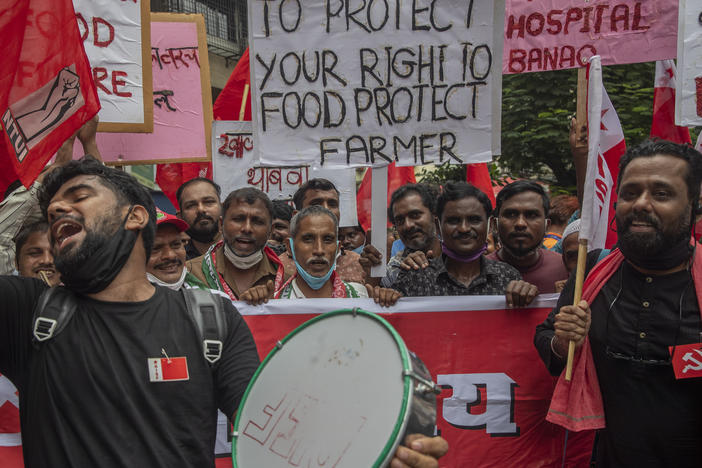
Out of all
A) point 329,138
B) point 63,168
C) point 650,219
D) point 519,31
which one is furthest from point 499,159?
point 63,168

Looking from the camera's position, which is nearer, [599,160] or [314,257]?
[599,160]

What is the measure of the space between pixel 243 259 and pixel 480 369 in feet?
5.70

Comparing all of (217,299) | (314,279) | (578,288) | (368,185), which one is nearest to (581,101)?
(578,288)

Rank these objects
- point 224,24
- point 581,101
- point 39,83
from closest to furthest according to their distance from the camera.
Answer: point 39,83 → point 581,101 → point 224,24

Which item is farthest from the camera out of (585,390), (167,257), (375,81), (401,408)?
(375,81)

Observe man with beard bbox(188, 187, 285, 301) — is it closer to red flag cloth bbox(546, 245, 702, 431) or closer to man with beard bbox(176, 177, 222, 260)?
man with beard bbox(176, 177, 222, 260)

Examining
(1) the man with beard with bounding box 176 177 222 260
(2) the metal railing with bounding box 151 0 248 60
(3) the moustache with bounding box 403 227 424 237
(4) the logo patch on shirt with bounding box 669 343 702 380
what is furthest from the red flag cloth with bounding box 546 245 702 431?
(2) the metal railing with bounding box 151 0 248 60

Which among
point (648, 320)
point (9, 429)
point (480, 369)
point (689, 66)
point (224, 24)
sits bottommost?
point (9, 429)

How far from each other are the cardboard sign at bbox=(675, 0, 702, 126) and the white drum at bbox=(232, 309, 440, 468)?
333cm

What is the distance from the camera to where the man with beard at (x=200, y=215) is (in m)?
4.98

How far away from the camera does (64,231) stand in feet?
6.45

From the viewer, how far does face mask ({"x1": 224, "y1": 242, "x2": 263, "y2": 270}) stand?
4.06 m

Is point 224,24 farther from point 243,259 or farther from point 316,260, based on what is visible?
point 316,260

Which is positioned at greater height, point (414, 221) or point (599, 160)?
point (599, 160)
